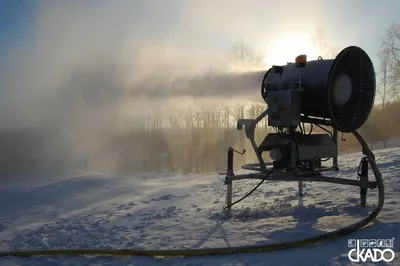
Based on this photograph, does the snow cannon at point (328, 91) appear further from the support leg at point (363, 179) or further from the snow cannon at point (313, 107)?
the support leg at point (363, 179)

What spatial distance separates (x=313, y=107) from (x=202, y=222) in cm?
254

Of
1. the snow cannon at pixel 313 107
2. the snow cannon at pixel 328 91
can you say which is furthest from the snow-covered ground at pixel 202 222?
the snow cannon at pixel 328 91

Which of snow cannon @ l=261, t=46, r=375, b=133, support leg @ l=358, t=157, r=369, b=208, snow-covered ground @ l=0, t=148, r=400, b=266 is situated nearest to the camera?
snow-covered ground @ l=0, t=148, r=400, b=266

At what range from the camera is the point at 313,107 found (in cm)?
516

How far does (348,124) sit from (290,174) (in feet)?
3.88

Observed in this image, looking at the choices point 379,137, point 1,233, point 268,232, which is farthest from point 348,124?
point 379,137

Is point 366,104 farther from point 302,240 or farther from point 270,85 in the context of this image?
point 302,240

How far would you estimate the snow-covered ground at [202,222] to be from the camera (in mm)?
3811

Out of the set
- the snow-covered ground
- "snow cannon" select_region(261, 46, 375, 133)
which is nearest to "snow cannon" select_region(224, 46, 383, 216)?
"snow cannon" select_region(261, 46, 375, 133)

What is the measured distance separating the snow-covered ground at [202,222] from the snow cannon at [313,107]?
0.68m

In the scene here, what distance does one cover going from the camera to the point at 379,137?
34.7 metres

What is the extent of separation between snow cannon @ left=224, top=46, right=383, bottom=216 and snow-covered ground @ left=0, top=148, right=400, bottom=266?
0.68m

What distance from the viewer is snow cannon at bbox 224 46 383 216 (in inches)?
196

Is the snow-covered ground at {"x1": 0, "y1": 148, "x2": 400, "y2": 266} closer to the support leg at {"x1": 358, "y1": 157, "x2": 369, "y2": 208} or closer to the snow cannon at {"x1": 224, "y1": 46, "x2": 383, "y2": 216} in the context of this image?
the support leg at {"x1": 358, "y1": 157, "x2": 369, "y2": 208}
